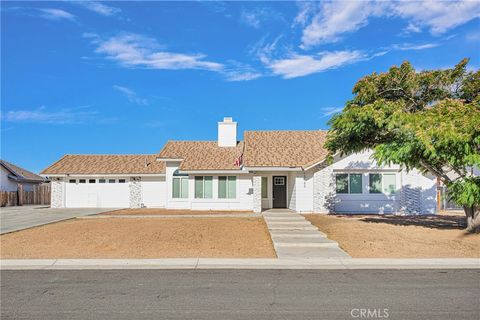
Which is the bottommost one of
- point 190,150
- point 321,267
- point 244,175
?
point 321,267

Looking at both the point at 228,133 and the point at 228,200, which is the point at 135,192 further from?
the point at 228,200

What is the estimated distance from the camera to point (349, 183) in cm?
2164

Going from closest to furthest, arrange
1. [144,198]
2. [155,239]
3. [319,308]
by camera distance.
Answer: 1. [319,308]
2. [155,239]
3. [144,198]

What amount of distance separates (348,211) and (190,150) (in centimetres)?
1187

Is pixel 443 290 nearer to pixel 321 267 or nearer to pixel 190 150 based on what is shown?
pixel 321 267

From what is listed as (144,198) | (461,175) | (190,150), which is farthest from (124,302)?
(144,198)

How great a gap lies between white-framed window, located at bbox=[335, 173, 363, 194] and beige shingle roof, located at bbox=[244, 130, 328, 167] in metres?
1.69

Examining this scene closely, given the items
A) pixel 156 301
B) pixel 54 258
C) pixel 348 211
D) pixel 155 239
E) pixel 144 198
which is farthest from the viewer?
pixel 144 198

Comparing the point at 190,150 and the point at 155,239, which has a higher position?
the point at 190,150

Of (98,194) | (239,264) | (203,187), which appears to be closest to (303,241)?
(239,264)

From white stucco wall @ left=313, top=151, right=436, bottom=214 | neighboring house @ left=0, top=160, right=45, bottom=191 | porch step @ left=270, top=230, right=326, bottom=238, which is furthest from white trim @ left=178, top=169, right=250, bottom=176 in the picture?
neighboring house @ left=0, top=160, right=45, bottom=191

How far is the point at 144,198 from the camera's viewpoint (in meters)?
28.8

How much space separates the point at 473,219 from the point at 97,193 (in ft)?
84.3

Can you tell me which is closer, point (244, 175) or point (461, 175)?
point (461, 175)
